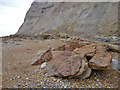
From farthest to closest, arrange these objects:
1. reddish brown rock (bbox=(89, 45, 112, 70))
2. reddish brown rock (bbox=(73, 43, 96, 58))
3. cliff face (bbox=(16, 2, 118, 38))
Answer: cliff face (bbox=(16, 2, 118, 38)) < reddish brown rock (bbox=(73, 43, 96, 58)) < reddish brown rock (bbox=(89, 45, 112, 70))

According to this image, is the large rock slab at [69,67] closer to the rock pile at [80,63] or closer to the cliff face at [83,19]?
the rock pile at [80,63]

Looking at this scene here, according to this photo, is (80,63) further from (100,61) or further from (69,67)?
(100,61)

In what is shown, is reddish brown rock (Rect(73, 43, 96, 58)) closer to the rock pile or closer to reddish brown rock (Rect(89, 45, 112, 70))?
the rock pile

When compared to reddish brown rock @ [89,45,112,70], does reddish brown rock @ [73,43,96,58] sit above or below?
above

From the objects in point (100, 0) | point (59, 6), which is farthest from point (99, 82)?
point (59, 6)

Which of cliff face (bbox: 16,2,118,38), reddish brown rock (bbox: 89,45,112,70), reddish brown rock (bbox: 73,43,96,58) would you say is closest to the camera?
reddish brown rock (bbox: 89,45,112,70)

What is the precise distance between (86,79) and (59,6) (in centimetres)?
1341

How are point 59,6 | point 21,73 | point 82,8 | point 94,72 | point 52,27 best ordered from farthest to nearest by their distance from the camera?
1. point 59,6
2. point 52,27
3. point 82,8
4. point 21,73
5. point 94,72

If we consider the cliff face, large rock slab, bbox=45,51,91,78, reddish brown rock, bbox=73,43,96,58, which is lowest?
large rock slab, bbox=45,51,91,78

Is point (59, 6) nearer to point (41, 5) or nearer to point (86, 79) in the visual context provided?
point (41, 5)

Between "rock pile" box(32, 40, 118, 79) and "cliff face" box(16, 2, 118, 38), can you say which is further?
"cliff face" box(16, 2, 118, 38)

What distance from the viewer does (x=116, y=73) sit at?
2.97 m

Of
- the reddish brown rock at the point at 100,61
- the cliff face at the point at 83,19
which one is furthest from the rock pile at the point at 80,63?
the cliff face at the point at 83,19

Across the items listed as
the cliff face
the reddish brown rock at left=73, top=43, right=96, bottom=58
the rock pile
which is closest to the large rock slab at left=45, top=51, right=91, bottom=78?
the rock pile
